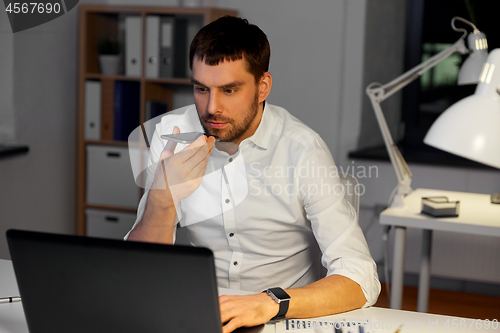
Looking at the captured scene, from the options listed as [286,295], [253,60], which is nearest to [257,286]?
[286,295]

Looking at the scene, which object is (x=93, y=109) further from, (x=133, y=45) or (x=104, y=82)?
(x=133, y=45)

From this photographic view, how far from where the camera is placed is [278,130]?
1.35m

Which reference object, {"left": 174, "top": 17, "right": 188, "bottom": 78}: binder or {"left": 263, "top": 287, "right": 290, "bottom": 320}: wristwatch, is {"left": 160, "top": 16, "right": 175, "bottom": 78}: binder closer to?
{"left": 174, "top": 17, "right": 188, "bottom": 78}: binder

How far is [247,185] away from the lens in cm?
133

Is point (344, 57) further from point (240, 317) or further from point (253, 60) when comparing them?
point (240, 317)

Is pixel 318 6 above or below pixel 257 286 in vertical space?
above

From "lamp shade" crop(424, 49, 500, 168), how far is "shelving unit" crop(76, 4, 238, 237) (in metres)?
2.08

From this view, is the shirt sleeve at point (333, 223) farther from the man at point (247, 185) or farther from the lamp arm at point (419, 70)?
the lamp arm at point (419, 70)

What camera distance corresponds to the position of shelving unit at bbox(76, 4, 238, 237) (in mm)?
2785

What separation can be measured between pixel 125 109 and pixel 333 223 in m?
1.95

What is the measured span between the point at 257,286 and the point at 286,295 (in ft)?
1.31

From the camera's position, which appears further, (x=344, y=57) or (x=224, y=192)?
(x=344, y=57)

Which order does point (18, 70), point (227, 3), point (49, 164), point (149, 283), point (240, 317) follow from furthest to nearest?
point (227, 3)
point (49, 164)
point (18, 70)
point (240, 317)
point (149, 283)

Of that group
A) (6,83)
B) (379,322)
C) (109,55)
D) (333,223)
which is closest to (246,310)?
(379,322)
